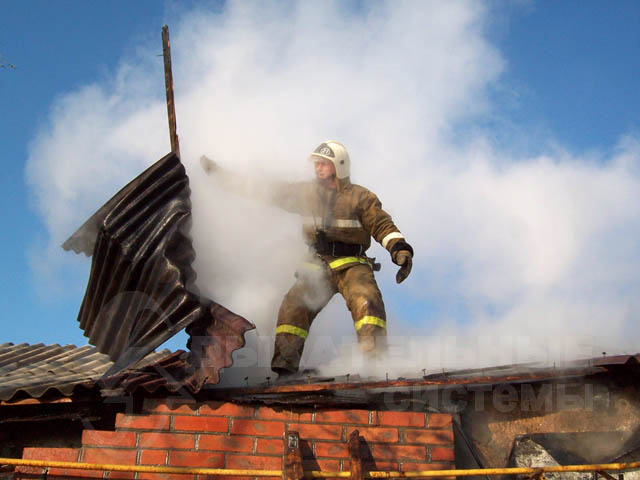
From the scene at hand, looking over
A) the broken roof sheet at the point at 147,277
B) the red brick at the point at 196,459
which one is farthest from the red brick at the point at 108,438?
the broken roof sheet at the point at 147,277

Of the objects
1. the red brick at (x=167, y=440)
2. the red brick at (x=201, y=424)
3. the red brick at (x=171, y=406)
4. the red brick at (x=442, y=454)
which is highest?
the red brick at (x=171, y=406)

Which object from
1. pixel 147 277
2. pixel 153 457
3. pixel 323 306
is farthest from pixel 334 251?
pixel 153 457

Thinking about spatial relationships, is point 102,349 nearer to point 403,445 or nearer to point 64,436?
point 64,436

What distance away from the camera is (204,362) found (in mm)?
4312

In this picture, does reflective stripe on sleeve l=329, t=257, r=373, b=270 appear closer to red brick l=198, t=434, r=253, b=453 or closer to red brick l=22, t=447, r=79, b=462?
red brick l=198, t=434, r=253, b=453

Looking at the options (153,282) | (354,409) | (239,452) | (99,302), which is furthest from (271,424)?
(99,302)

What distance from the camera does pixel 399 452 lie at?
4250 mm

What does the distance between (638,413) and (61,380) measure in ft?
13.8

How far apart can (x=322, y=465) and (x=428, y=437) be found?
70cm

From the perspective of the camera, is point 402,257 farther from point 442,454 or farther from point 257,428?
point 257,428

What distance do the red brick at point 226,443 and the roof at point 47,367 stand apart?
76 centimetres

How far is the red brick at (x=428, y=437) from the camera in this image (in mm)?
4293

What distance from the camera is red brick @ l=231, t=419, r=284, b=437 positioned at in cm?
423

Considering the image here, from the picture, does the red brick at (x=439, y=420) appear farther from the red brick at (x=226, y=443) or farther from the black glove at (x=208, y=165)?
the black glove at (x=208, y=165)
